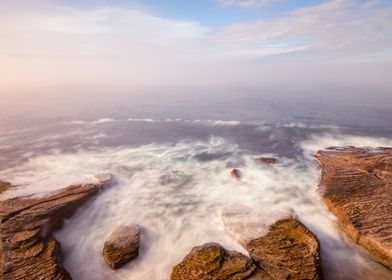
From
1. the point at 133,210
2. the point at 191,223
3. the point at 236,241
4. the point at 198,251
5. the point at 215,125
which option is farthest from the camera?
the point at 215,125

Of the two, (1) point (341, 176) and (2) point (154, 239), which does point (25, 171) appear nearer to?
(2) point (154, 239)

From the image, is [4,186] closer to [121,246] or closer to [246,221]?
[121,246]

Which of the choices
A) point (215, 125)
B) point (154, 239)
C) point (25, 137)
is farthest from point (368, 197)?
point (25, 137)

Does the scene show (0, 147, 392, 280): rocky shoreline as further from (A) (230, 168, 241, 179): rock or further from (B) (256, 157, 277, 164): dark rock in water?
(B) (256, 157, 277, 164): dark rock in water

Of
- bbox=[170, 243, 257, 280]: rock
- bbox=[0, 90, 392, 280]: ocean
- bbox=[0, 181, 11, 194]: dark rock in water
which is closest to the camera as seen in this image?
bbox=[170, 243, 257, 280]: rock

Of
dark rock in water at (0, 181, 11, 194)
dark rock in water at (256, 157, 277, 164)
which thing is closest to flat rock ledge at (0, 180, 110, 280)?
dark rock in water at (0, 181, 11, 194)

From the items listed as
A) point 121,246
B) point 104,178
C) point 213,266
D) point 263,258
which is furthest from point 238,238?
point 104,178

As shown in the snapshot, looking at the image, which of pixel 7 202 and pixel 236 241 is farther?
pixel 7 202
